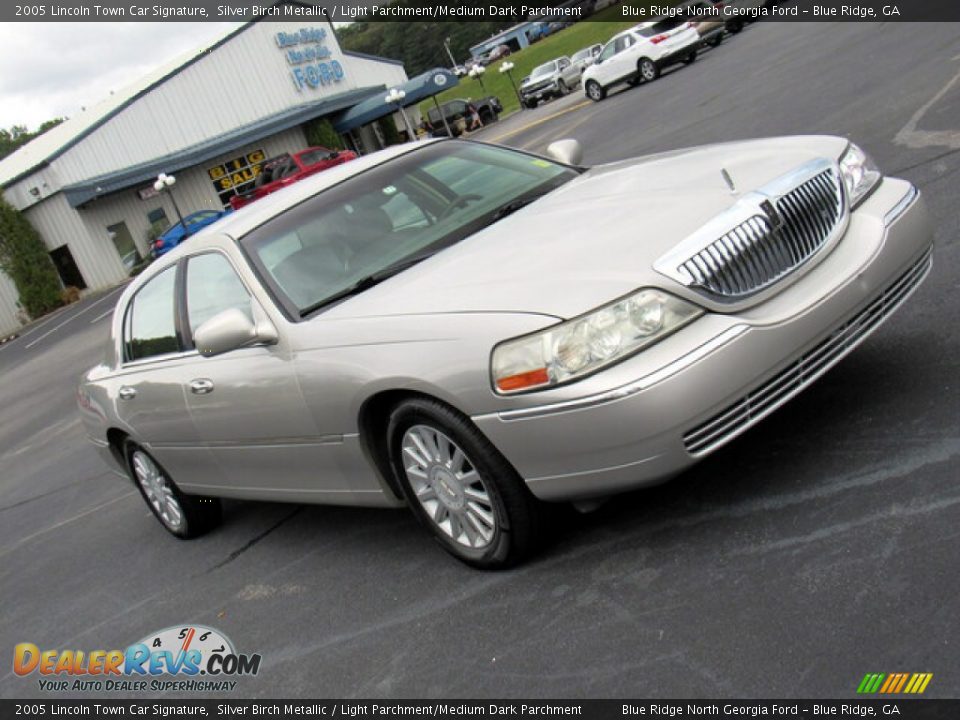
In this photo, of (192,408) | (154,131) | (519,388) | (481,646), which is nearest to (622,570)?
(481,646)

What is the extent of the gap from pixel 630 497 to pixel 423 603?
0.96 metres

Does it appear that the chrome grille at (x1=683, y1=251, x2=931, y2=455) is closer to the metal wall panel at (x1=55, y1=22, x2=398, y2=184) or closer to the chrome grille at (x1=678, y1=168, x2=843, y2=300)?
the chrome grille at (x1=678, y1=168, x2=843, y2=300)

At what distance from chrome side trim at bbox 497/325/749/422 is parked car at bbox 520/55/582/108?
4255cm

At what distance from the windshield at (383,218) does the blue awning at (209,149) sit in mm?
31763

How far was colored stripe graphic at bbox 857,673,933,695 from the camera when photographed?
8.34 feet

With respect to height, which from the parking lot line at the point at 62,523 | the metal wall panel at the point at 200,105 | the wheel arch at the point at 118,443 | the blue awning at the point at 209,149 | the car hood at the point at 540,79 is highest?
the metal wall panel at the point at 200,105

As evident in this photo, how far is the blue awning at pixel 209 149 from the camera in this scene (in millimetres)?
34156

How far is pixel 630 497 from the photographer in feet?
13.8

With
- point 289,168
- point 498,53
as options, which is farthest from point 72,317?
point 498,53

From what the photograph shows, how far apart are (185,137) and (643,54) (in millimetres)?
19940

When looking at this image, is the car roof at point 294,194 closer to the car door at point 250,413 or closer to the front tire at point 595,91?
the car door at point 250,413

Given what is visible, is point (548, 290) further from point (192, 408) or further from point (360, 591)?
point (192, 408)

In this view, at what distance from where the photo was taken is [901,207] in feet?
13.6
